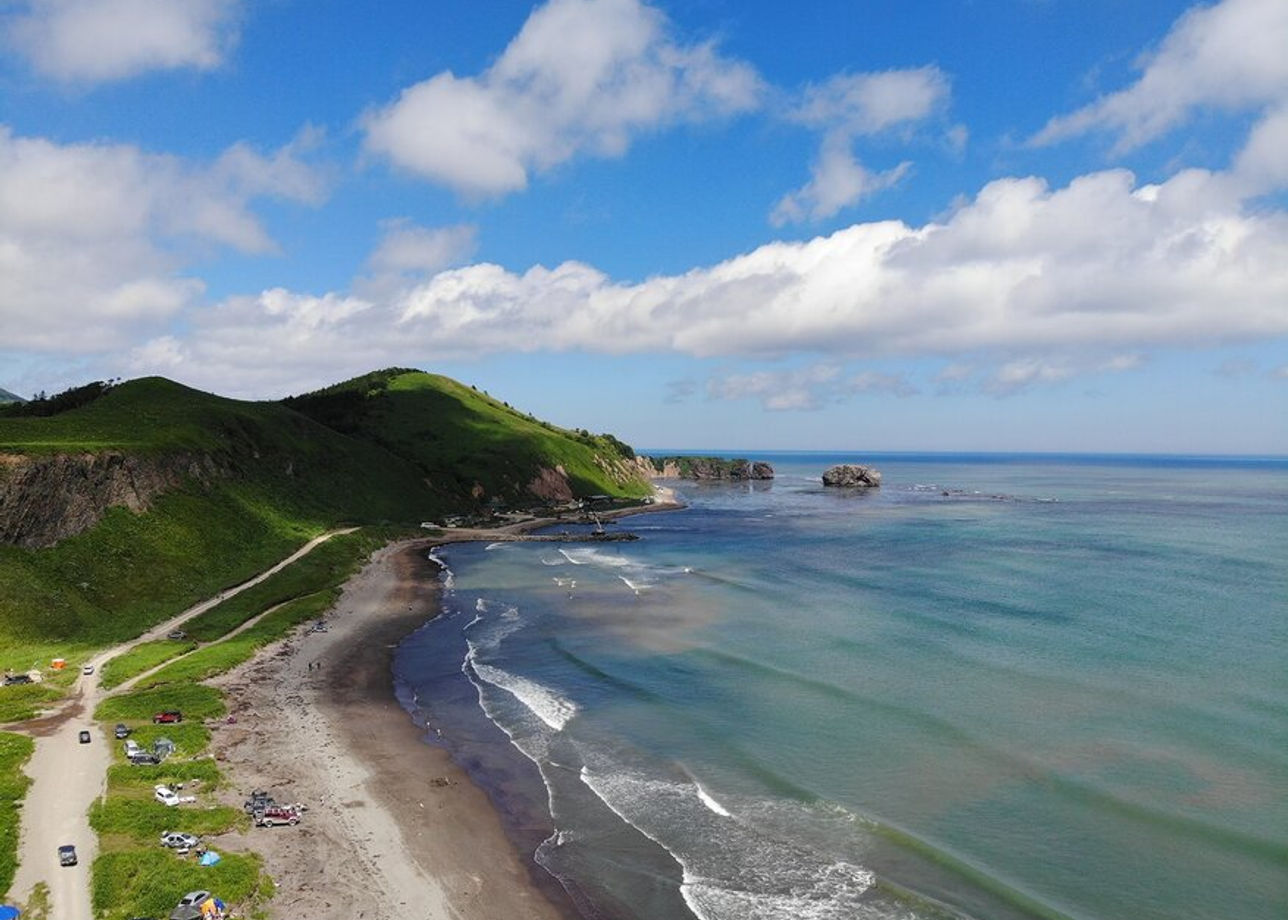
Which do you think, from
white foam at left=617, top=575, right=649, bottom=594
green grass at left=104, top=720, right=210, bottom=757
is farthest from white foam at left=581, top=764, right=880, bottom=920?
white foam at left=617, top=575, right=649, bottom=594

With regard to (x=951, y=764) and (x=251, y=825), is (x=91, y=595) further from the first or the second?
(x=951, y=764)

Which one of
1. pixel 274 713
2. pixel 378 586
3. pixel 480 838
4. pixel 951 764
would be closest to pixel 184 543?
pixel 378 586

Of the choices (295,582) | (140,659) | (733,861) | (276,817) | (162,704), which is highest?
(295,582)

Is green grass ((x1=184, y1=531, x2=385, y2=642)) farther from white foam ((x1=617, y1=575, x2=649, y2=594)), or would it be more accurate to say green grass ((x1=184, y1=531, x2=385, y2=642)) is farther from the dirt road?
white foam ((x1=617, y1=575, x2=649, y2=594))

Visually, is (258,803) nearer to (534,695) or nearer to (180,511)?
(534,695)

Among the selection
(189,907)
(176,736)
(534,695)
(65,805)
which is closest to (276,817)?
(189,907)

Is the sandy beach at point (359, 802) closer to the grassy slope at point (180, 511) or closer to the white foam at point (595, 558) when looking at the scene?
the grassy slope at point (180, 511)
